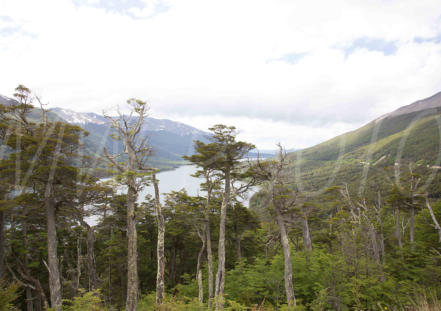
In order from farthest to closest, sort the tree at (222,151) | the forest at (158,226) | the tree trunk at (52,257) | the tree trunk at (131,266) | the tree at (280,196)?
1. the tree at (222,151)
2. the tree at (280,196)
3. the tree trunk at (52,257)
4. the forest at (158,226)
5. the tree trunk at (131,266)

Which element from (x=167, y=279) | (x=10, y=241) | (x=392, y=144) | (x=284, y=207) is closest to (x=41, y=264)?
(x=10, y=241)

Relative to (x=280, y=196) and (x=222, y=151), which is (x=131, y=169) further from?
(x=280, y=196)

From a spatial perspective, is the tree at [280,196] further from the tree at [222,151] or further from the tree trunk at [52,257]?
the tree trunk at [52,257]

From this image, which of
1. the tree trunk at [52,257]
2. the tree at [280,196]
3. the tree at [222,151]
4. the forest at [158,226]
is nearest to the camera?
the forest at [158,226]

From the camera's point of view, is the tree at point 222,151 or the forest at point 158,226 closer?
the forest at point 158,226

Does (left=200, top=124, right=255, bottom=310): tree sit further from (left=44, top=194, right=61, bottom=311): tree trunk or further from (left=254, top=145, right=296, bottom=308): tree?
(left=44, top=194, right=61, bottom=311): tree trunk

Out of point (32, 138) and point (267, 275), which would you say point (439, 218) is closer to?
point (267, 275)

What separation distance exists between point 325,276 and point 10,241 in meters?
20.8

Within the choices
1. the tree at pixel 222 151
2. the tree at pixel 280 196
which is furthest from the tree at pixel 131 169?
the tree at pixel 280 196

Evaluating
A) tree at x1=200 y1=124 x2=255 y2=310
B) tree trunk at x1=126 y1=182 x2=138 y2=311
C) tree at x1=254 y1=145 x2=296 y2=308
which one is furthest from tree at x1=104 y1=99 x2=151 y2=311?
tree at x1=254 y1=145 x2=296 y2=308

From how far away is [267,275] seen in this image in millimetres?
15953

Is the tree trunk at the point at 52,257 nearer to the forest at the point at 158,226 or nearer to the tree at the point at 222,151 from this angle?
the forest at the point at 158,226

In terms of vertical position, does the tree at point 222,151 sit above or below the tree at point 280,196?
above

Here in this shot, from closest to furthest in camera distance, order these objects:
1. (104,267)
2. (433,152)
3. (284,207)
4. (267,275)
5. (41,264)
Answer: (284,207), (267,275), (41,264), (104,267), (433,152)
